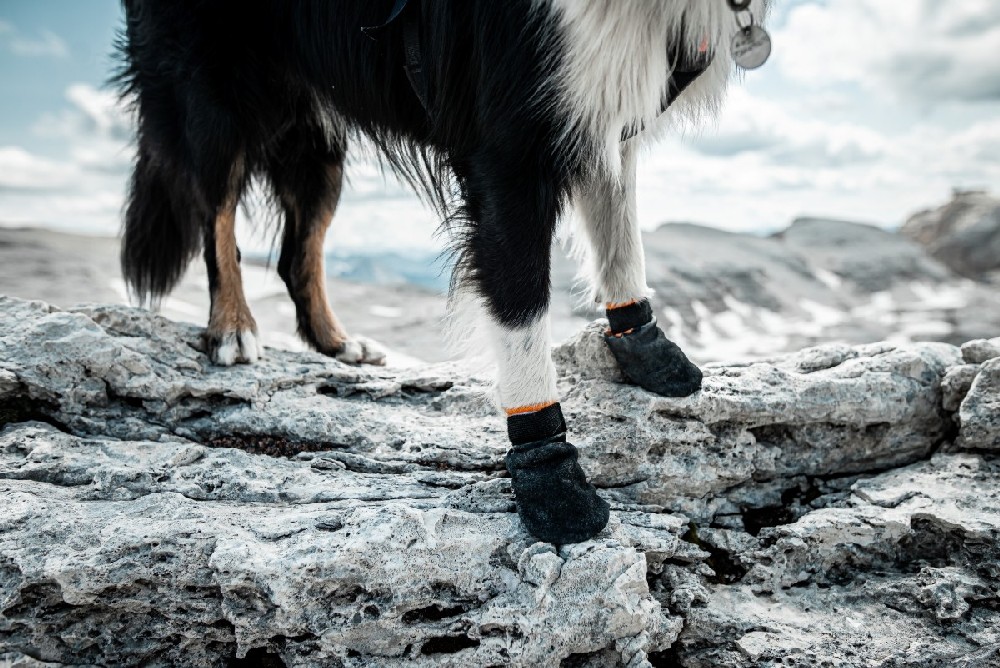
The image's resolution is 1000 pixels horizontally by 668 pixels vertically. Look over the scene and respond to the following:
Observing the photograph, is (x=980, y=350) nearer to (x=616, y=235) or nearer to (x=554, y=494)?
(x=616, y=235)

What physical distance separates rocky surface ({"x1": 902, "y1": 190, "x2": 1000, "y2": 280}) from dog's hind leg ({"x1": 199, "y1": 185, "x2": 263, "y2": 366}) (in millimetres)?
12928

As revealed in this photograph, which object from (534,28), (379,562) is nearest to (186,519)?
(379,562)

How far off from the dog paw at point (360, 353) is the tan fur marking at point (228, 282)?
1.56 ft

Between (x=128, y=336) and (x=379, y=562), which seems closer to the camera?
(x=379, y=562)

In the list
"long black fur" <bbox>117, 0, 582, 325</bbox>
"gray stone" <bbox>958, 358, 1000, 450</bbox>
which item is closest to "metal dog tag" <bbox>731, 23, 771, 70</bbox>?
"long black fur" <bbox>117, 0, 582, 325</bbox>

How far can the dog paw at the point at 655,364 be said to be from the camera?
7.76 feet

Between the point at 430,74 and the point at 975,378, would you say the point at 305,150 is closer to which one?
the point at 430,74

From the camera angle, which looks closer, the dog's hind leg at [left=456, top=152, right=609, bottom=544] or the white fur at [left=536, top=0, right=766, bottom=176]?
the white fur at [left=536, top=0, right=766, bottom=176]

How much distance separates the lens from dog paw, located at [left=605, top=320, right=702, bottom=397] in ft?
7.76

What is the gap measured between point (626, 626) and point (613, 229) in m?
1.34

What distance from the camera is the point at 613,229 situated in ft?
8.32

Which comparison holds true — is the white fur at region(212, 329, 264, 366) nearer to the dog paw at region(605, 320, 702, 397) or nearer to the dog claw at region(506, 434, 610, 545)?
the dog claw at region(506, 434, 610, 545)

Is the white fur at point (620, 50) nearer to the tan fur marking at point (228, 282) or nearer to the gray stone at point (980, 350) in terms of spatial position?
the gray stone at point (980, 350)

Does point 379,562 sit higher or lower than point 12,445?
lower
